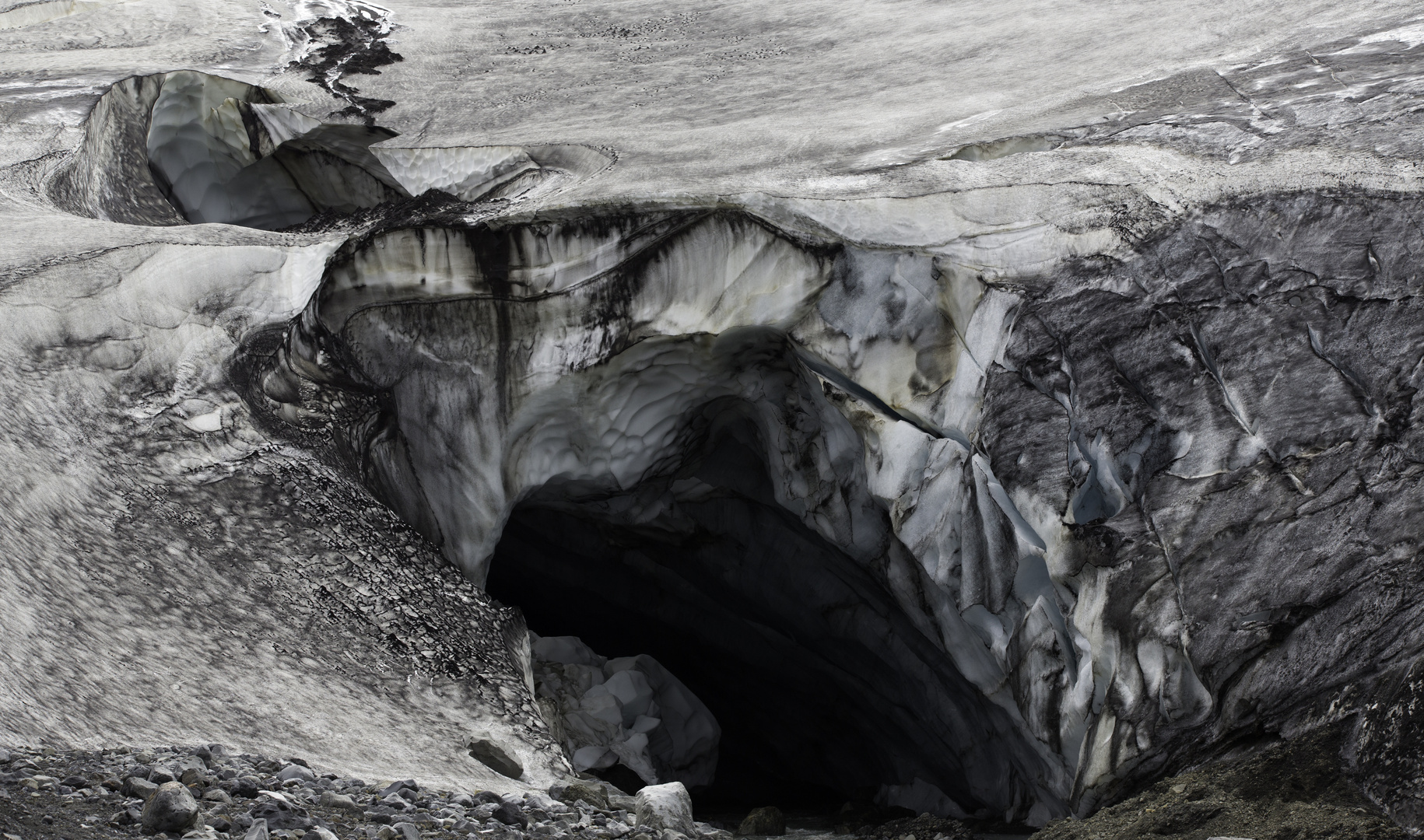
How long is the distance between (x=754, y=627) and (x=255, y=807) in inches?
224

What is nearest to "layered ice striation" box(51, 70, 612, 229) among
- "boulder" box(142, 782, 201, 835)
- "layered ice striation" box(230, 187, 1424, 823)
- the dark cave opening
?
"layered ice striation" box(230, 187, 1424, 823)

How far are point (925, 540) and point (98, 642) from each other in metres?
3.85

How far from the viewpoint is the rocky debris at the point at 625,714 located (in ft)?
25.2

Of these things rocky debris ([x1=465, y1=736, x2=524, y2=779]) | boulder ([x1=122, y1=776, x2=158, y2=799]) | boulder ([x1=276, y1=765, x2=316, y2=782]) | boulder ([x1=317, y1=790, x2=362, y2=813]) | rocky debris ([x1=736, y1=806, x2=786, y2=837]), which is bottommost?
rocky debris ([x1=736, y1=806, x2=786, y2=837])

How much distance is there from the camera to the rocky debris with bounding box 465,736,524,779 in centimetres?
468

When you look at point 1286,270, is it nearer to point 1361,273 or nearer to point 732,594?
point 1361,273

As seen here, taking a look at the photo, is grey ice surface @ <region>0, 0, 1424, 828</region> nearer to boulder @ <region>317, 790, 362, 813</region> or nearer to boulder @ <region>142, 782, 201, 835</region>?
boulder @ <region>317, 790, 362, 813</region>

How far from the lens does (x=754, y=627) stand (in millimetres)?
8773

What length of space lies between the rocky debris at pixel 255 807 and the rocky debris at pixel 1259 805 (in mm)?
1757

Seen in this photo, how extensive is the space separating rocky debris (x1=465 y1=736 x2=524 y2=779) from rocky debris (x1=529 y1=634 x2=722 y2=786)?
2147 millimetres

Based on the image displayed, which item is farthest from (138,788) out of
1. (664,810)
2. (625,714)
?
(625,714)

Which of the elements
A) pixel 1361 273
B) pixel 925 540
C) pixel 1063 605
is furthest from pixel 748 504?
pixel 1361 273

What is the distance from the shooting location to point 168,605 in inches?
181

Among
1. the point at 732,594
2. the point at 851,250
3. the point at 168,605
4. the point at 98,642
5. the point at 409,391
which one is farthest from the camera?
the point at 732,594
